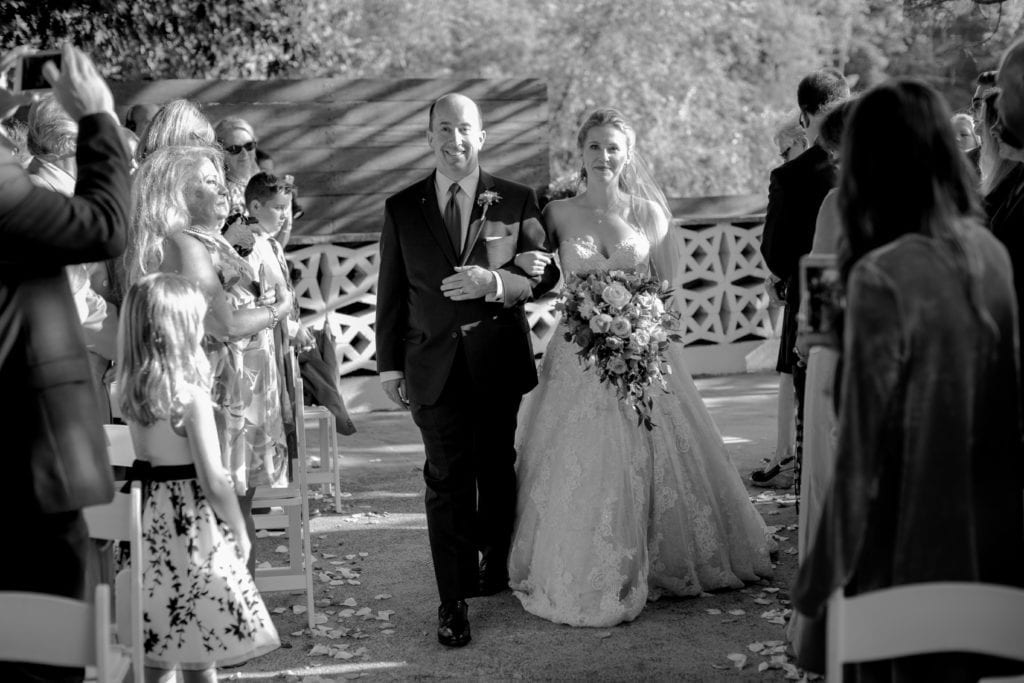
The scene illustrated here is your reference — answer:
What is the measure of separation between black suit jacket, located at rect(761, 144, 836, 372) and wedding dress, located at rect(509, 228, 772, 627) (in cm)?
69

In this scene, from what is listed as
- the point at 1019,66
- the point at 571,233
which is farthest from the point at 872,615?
the point at 571,233

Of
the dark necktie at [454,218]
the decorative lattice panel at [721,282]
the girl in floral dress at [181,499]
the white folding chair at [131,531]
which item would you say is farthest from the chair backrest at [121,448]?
the decorative lattice panel at [721,282]

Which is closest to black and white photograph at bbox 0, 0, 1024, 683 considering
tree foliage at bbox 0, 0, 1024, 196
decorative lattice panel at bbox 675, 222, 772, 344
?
decorative lattice panel at bbox 675, 222, 772, 344

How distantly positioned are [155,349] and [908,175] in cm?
228

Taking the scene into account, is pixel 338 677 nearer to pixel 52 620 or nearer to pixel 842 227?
pixel 52 620

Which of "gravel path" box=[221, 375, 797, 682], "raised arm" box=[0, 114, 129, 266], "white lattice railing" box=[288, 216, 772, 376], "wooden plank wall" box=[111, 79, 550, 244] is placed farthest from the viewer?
"wooden plank wall" box=[111, 79, 550, 244]

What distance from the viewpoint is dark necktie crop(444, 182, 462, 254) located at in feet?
16.5

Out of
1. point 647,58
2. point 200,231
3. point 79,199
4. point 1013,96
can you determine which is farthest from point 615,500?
point 647,58

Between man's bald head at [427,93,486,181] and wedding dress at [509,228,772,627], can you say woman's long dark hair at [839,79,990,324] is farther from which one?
wedding dress at [509,228,772,627]

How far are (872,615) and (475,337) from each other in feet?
9.19

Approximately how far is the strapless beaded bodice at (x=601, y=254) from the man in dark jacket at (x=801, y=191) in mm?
697

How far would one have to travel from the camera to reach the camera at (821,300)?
268 centimetres

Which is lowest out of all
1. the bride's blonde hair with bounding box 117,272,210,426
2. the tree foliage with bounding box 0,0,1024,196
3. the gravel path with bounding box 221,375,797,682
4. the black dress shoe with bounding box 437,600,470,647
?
the gravel path with bounding box 221,375,797,682

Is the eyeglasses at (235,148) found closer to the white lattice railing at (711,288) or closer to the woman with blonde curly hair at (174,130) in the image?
the woman with blonde curly hair at (174,130)
